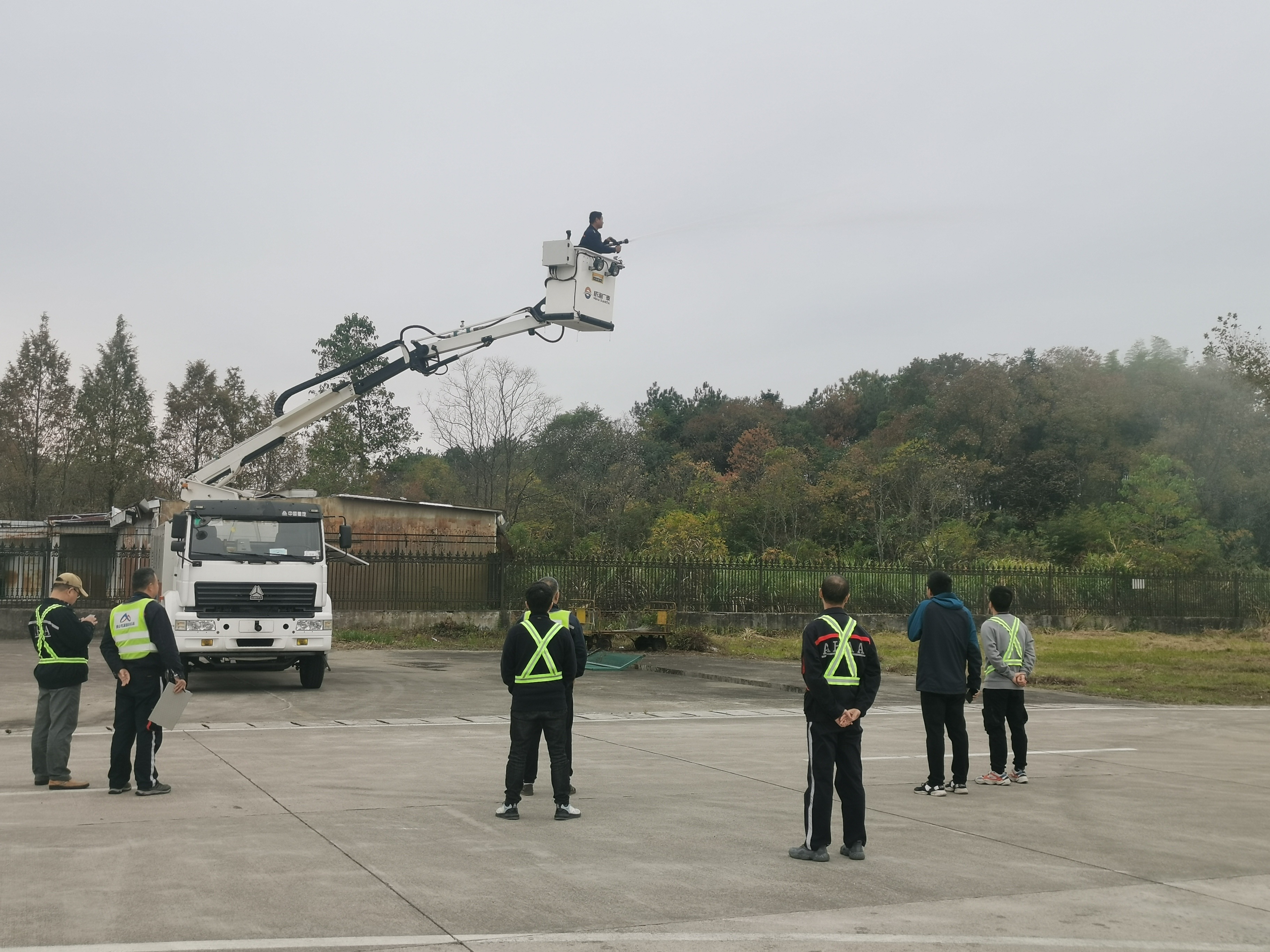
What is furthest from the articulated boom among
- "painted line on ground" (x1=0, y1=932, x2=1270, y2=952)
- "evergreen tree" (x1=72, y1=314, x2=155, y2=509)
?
"evergreen tree" (x1=72, y1=314, x2=155, y2=509)

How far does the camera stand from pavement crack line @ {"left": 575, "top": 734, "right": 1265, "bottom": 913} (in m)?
6.77

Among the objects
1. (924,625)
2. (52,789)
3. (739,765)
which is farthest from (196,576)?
(924,625)

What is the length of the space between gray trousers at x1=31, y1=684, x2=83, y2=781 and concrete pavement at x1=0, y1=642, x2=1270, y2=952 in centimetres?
25

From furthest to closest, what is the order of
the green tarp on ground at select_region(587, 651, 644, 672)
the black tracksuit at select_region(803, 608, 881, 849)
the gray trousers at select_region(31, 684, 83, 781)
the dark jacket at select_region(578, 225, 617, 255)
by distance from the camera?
the green tarp on ground at select_region(587, 651, 644, 672), the dark jacket at select_region(578, 225, 617, 255), the gray trousers at select_region(31, 684, 83, 781), the black tracksuit at select_region(803, 608, 881, 849)

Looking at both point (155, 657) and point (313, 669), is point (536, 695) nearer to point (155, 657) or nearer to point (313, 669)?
point (155, 657)

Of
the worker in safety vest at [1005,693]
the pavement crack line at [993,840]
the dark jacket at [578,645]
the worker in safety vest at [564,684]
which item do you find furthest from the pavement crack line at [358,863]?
the worker in safety vest at [1005,693]

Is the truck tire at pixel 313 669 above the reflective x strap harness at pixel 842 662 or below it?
below

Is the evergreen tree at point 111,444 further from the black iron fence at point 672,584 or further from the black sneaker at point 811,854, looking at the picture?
the black sneaker at point 811,854

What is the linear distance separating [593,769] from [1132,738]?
7048 mm

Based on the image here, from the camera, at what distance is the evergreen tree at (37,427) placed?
5588cm

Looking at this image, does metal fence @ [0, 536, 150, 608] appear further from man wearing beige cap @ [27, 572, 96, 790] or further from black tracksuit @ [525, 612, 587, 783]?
black tracksuit @ [525, 612, 587, 783]

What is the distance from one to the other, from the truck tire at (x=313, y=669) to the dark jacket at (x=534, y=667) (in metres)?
10.6

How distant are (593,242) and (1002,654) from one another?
39.5 ft

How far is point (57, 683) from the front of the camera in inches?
389
